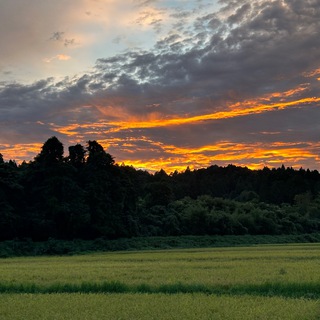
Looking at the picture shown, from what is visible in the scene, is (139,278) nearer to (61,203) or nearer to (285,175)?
(61,203)

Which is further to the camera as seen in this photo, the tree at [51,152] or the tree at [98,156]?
the tree at [98,156]

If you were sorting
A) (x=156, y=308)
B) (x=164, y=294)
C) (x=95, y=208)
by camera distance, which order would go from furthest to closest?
1. (x=95, y=208)
2. (x=164, y=294)
3. (x=156, y=308)

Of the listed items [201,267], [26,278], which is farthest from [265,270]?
[26,278]

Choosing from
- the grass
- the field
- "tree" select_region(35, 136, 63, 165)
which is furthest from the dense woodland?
the grass

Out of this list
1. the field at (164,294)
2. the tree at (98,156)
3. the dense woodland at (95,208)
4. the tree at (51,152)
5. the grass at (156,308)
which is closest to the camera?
the grass at (156,308)

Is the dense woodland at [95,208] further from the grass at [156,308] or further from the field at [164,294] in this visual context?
the grass at [156,308]

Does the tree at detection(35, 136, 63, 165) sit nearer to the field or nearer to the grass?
the field

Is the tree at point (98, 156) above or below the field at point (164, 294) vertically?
above

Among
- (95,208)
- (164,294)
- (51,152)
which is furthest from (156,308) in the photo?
(51,152)

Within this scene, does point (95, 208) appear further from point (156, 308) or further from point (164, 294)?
point (156, 308)

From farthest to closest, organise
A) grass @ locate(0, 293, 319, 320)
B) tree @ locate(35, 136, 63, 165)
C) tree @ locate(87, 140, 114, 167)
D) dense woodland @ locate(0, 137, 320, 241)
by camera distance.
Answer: tree @ locate(87, 140, 114, 167) < tree @ locate(35, 136, 63, 165) < dense woodland @ locate(0, 137, 320, 241) < grass @ locate(0, 293, 319, 320)

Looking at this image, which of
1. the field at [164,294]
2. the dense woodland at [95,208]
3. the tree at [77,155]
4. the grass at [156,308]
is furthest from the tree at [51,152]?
the grass at [156,308]

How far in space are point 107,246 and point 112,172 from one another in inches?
429

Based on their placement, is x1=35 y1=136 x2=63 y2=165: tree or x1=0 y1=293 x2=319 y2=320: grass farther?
x1=35 y1=136 x2=63 y2=165: tree
